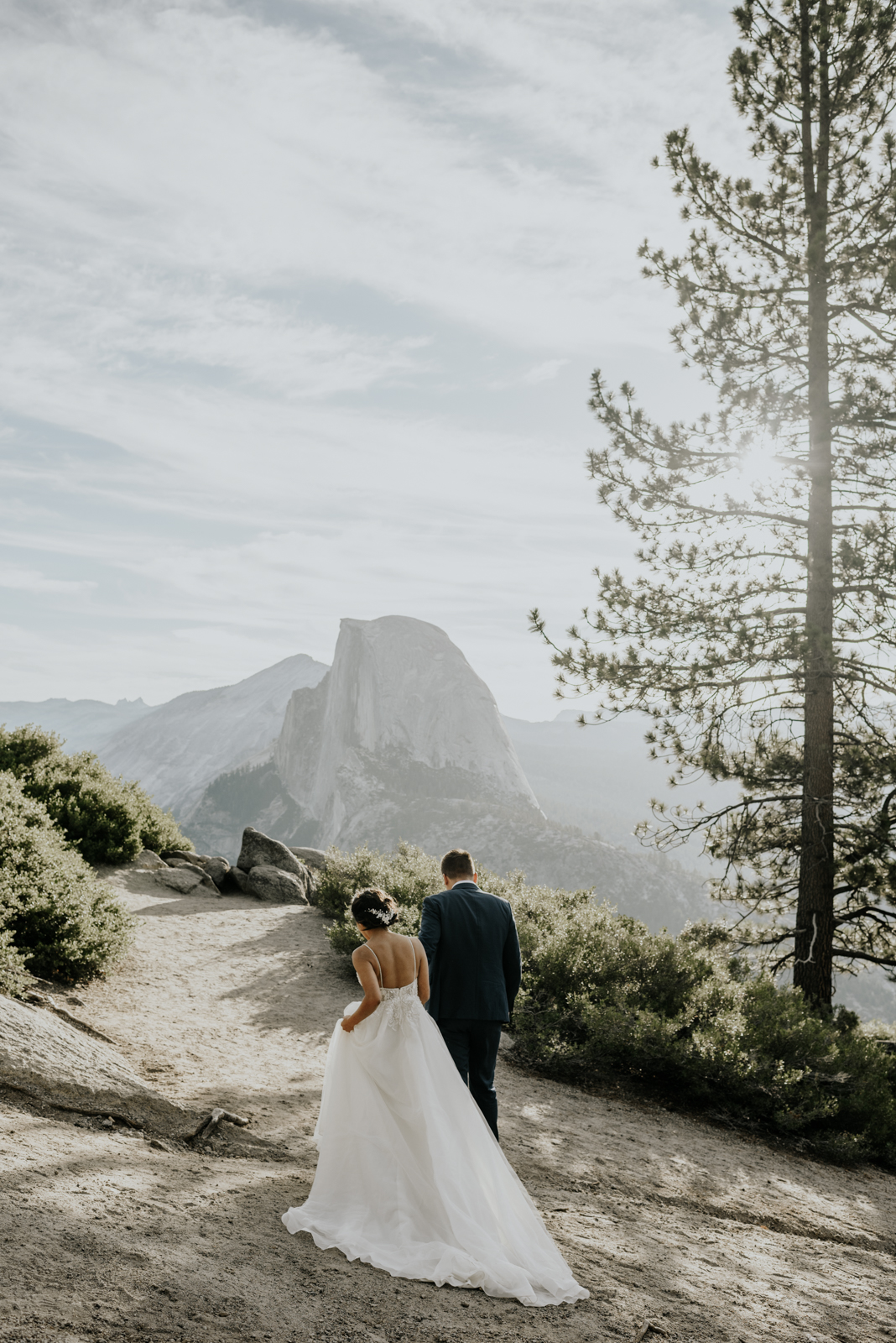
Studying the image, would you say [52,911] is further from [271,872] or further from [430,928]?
[271,872]

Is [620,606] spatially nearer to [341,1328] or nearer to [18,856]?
[18,856]

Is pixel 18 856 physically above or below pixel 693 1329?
above

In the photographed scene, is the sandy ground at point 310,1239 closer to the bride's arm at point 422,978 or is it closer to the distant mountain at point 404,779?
the bride's arm at point 422,978

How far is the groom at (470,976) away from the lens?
4.76 metres

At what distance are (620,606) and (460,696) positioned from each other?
129 metres

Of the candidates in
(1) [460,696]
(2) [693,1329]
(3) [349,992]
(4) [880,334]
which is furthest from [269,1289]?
(1) [460,696]

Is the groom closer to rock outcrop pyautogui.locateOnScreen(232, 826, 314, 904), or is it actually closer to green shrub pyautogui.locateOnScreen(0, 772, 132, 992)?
green shrub pyautogui.locateOnScreen(0, 772, 132, 992)

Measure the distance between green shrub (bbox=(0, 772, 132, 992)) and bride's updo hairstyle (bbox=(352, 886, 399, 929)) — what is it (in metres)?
4.05

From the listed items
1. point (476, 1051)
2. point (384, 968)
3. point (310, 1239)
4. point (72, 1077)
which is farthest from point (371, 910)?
point (72, 1077)

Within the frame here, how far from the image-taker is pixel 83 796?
13.5 metres

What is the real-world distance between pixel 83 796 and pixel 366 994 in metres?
10.8

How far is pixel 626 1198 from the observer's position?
5.15 meters

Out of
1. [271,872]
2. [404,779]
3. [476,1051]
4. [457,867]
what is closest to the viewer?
[476,1051]

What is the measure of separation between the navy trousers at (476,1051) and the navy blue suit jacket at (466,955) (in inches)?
2.7
